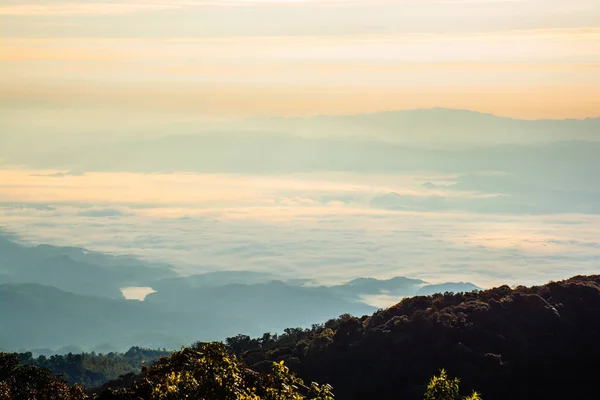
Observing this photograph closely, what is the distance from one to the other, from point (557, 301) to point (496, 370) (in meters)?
16.3

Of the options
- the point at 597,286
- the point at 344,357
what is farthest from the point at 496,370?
the point at 597,286

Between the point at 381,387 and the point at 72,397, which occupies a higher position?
the point at 72,397

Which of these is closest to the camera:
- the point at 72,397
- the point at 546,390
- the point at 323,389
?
the point at 323,389

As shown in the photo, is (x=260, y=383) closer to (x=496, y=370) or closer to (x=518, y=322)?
(x=496, y=370)

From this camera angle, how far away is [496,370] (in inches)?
2820

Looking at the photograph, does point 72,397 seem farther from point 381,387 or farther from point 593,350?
point 593,350

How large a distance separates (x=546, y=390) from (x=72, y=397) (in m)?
40.1

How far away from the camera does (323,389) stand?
31.1 metres

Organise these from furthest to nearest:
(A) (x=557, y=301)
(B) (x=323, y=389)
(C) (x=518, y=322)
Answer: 1. (A) (x=557, y=301)
2. (C) (x=518, y=322)
3. (B) (x=323, y=389)

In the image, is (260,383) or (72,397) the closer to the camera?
(260,383)

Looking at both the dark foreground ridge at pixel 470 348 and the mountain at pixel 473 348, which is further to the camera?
the mountain at pixel 473 348

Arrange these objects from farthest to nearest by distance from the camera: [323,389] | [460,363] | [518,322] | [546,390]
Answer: [518,322] < [460,363] < [546,390] < [323,389]

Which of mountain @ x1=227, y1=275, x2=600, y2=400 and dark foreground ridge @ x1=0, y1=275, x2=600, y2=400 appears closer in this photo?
dark foreground ridge @ x1=0, y1=275, x2=600, y2=400

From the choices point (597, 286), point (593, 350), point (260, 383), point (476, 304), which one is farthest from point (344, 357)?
point (260, 383)
